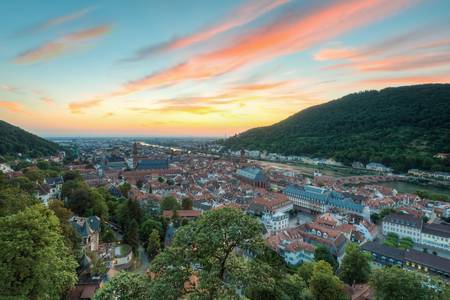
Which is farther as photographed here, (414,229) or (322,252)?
(414,229)

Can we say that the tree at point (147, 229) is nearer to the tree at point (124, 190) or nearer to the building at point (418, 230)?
the tree at point (124, 190)

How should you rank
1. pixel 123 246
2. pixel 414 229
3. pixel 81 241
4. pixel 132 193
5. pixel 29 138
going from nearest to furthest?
pixel 81 241, pixel 123 246, pixel 414 229, pixel 132 193, pixel 29 138

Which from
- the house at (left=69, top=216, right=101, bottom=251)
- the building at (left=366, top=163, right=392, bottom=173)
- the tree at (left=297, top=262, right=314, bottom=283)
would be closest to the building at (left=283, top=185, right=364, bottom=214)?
the tree at (left=297, top=262, right=314, bottom=283)

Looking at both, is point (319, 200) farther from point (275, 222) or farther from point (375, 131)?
point (375, 131)

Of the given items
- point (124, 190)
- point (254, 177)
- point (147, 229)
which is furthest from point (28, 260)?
point (254, 177)

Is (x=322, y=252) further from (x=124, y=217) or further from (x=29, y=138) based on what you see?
(x=29, y=138)

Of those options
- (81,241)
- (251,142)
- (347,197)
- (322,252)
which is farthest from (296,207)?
(251,142)

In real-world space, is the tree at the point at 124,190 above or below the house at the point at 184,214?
above

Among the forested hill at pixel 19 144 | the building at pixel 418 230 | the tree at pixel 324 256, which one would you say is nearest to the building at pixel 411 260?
the tree at pixel 324 256

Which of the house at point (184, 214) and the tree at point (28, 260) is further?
the house at point (184, 214)
